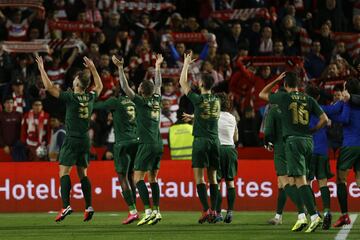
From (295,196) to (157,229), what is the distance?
212 cm

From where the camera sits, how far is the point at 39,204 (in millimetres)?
21781

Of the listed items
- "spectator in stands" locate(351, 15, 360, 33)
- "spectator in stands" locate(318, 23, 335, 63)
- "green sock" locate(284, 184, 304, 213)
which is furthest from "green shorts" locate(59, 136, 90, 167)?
"spectator in stands" locate(351, 15, 360, 33)

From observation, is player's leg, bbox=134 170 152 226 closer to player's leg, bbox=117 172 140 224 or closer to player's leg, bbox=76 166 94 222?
player's leg, bbox=117 172 140 224

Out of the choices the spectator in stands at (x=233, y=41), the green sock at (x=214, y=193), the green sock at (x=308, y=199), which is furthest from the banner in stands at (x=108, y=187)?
the green sock at (x=308, y=199)

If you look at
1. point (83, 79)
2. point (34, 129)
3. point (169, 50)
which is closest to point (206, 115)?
point (83, 79)

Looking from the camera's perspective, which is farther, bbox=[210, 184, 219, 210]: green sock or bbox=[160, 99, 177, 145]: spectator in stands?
bbox=[160, 99, 177, 145]: spectator in stands

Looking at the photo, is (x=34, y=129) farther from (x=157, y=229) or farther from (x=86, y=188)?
(x=157, y=229)

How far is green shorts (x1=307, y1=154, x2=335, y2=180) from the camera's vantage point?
A: 57.1 ft

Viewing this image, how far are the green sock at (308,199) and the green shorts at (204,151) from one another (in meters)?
2.21

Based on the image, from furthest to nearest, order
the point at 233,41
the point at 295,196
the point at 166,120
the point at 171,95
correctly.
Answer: the point at 233,41
the point at 171,95
the point at 166,120
the point at 295,196

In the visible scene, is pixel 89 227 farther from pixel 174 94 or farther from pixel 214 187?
pixel 174 94

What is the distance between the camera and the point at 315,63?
→ 25312 mm

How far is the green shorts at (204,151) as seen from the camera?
17.5m

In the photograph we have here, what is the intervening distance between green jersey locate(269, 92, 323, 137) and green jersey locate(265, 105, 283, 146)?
120 centimetres
